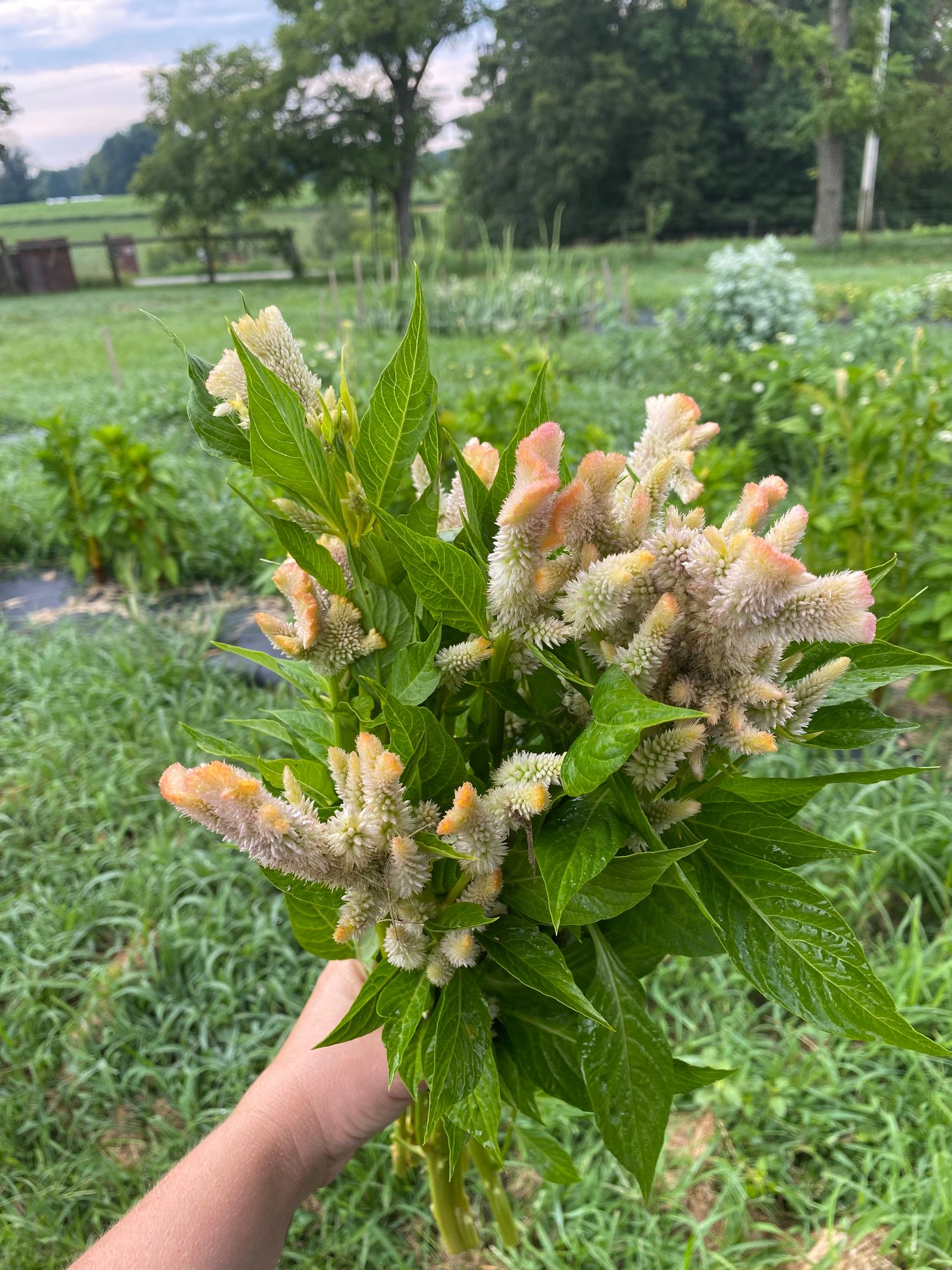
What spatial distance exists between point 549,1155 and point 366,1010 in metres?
0.46

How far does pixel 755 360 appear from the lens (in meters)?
3.84

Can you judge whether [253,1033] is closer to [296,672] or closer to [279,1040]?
[279,1040]

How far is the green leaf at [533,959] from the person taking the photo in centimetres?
43

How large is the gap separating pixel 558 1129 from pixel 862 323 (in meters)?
4.92

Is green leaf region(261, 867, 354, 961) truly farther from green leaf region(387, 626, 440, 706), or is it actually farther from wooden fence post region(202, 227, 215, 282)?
wooden fence post region(202, 227, 215, 282)

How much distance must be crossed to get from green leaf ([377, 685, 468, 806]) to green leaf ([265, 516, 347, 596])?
71mm

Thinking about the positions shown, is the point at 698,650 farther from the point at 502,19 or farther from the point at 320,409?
the point at 502,19

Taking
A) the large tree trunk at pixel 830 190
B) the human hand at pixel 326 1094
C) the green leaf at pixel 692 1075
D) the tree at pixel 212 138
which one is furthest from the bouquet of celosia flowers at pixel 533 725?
the large tree trunk at pixel 830 190

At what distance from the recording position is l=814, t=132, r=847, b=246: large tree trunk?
1477cm

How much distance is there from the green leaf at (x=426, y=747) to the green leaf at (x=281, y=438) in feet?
0.39

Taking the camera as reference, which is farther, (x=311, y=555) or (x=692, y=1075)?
(x=692, y=1075)

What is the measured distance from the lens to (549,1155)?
0.81 meters

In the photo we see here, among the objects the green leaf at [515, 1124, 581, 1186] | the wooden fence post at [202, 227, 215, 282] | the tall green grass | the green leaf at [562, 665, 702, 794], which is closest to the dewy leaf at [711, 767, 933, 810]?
the green leaf at [562, 665, 702, 794]

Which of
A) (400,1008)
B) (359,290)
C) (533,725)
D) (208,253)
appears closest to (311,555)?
(533,725)
